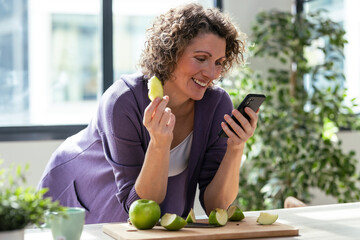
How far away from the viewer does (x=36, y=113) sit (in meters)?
3.75

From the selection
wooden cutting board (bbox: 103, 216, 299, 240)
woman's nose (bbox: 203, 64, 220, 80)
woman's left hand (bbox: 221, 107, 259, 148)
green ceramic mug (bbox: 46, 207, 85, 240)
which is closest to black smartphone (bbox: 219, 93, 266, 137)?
woman's left hand (bbox: 221, 107, 259, 148)

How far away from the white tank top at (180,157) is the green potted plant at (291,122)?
1.54 m

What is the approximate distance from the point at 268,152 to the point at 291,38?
77cm

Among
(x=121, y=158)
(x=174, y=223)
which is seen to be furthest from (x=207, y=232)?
(x=121, y=158)

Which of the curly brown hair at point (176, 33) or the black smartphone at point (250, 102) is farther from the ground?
the curly brown hair at point (176, 33)

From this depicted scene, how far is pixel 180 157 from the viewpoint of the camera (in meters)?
1.96

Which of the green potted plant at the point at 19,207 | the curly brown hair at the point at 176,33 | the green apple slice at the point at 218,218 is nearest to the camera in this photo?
the green potted plant at the point at 19,207

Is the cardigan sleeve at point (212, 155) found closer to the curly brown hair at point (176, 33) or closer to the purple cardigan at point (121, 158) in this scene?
the purple cardigan at point (121, 158)

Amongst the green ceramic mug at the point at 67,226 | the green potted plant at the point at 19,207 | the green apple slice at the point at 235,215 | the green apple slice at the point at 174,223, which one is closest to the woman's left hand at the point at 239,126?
the green apple slice at the point at 235,215

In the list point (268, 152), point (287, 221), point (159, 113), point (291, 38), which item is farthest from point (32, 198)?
point (291, 38)

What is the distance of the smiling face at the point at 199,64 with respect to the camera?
1.84 metres

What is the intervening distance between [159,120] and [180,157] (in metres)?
0.33

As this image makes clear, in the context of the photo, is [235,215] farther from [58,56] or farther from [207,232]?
[58,56]

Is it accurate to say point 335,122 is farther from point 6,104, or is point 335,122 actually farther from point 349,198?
point 6,104
